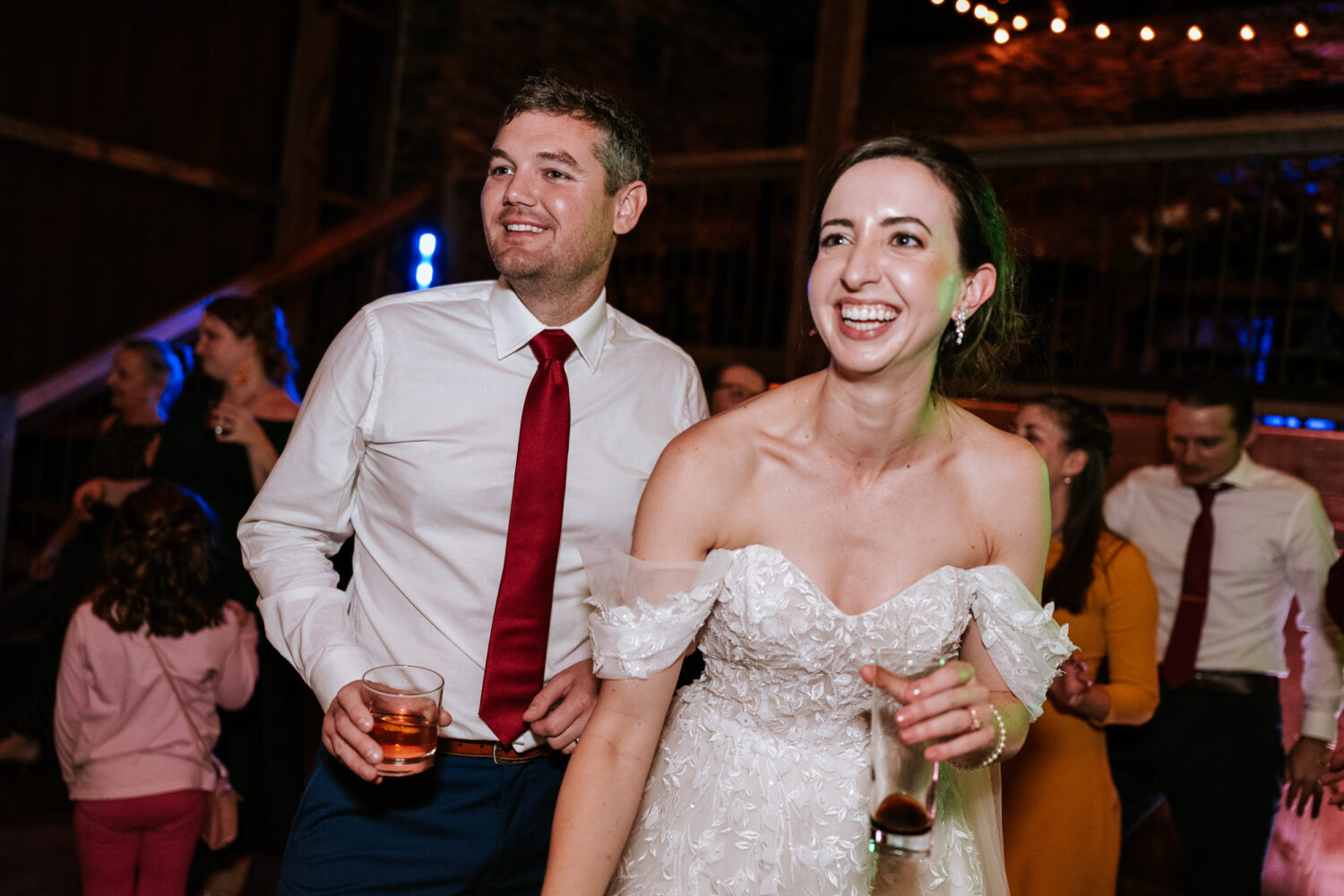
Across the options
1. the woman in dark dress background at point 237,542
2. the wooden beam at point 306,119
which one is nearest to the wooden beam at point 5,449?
the woman in dark dress background at point 237,542

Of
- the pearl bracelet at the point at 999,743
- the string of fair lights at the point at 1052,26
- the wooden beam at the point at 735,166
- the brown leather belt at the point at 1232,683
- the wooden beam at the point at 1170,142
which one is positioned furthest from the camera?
the string of fair lights at the point at 1052,26

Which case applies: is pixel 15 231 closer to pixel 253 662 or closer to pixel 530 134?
pixel 253 662

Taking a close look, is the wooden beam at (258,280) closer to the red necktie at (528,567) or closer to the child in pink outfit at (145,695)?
the child in pink outfit at (145,695)

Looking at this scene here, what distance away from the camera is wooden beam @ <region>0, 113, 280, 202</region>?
6047 mm

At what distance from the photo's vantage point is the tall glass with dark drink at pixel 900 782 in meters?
1.25

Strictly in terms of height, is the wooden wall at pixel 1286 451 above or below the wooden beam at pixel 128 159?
below

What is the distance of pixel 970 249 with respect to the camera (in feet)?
5.26

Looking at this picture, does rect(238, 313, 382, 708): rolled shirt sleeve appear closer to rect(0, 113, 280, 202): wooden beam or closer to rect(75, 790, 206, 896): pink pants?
rect(75, 790, 206, 896): pink pants

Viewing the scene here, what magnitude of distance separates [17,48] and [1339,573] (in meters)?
6.69

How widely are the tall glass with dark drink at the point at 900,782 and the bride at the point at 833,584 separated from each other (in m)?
0.23

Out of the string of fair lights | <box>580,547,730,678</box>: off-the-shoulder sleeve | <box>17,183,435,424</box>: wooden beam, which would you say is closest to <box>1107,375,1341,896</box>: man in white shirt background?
<box>580,547,730,678</box>: off-the-shoulder sleeve

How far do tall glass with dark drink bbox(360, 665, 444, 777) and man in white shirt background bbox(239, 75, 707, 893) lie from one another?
12cm

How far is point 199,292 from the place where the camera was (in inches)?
279

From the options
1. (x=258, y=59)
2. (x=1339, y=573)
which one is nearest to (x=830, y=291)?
(x=1339, y=573)
